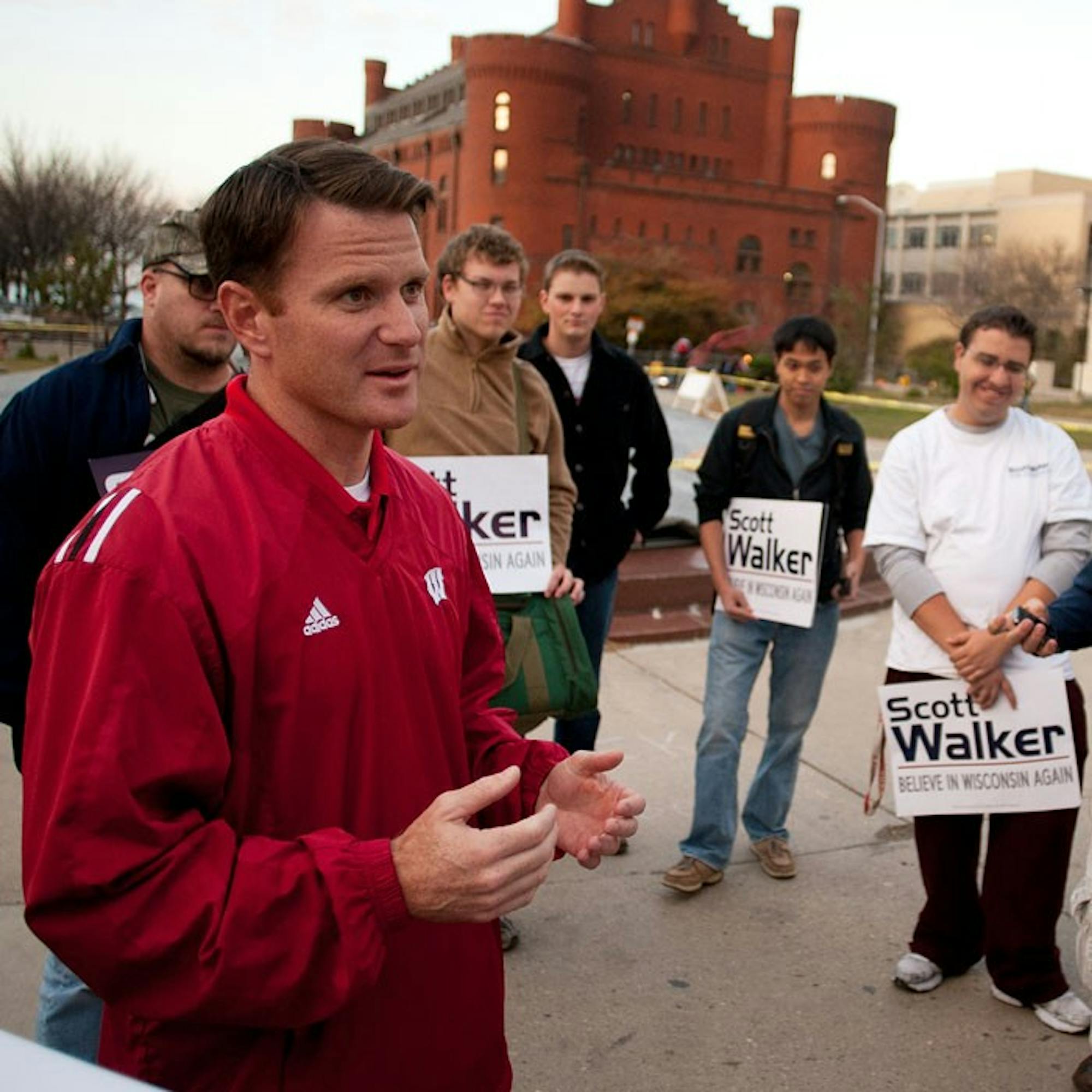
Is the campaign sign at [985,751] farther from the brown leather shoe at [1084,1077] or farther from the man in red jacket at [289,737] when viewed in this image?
the man in red jacket at [289,737]

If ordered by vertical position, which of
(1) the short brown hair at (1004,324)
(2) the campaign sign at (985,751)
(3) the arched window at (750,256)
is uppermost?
(3) the arched window at (750,256)

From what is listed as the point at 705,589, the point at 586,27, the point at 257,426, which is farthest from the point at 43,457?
the point at 586,27

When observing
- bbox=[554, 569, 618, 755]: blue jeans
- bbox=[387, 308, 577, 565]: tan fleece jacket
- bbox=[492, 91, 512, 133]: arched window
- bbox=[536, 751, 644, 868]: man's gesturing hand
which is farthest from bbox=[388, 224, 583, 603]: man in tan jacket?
bbox=[492, 91, 512, 133]: arched window

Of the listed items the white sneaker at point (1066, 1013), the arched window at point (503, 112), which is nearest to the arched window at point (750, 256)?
the arched window at point (503, 112)

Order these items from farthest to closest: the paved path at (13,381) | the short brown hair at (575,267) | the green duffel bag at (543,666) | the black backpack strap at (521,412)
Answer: the paved path at (13,381) → the short brown hair at (575,267) → the black backpack strap at (521,412) → the green duffel bag at (543,666)

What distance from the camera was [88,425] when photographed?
276 centimetres

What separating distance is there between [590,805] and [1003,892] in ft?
8.08

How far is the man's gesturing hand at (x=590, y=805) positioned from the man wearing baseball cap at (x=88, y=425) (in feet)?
4.07

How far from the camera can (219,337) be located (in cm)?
290

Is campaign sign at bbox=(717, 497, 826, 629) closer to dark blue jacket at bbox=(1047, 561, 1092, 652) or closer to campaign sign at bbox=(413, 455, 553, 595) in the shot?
campaign sign at bbox=(413, 455, 553, 595)

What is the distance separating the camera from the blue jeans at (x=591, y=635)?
4.88m

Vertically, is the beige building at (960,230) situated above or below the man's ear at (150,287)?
above

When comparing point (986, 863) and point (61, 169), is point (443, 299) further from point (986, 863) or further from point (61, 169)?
point (61, 169)

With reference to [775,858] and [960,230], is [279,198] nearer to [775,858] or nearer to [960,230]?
[775,858]
